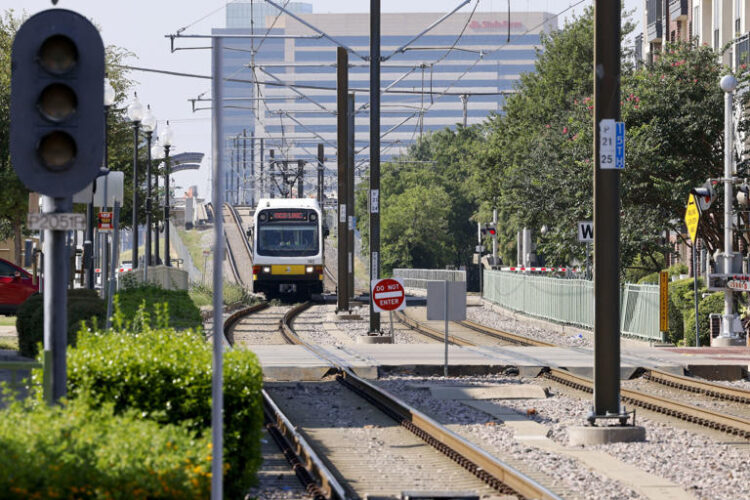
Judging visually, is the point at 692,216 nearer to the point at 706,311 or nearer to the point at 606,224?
the point at 706,311

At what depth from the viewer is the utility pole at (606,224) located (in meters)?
14.2

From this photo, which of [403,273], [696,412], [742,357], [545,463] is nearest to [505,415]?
[696,412]

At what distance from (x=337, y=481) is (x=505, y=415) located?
5788 mm

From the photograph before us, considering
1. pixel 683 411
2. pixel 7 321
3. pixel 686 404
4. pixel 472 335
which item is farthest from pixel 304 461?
pixel 7 321

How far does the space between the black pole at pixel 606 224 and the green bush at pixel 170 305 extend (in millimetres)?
4989

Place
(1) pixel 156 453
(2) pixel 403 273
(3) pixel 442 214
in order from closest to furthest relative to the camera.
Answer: (1) pixel 156 453
(2) pixel 403 273
(3) pixel 442 214

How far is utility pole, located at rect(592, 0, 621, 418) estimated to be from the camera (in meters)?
14.2

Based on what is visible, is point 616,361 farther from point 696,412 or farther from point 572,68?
point 572,68

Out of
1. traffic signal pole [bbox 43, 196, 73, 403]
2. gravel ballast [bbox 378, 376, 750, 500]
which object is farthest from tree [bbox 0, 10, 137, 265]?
traffic signal pole [bbox 43, 196, 73, 403]

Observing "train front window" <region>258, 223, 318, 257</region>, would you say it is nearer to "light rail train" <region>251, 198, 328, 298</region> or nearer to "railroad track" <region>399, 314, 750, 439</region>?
"light rail train" <region>251, 198, 328, 298</region>

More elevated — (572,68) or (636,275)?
(572,68)

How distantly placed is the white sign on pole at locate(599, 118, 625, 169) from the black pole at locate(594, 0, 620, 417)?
58 millimetres

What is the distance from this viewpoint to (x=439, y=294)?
21.2 m

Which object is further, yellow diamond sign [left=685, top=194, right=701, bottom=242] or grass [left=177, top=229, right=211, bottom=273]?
grass [left=177, top=229, right=211, bottom=273]
